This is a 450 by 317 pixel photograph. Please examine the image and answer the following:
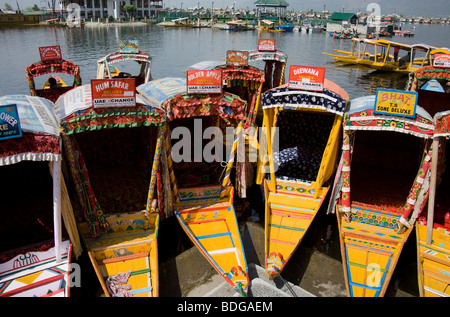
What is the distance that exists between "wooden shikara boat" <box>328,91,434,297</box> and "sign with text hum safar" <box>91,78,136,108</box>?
484 centimetres

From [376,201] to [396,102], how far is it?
276 cm

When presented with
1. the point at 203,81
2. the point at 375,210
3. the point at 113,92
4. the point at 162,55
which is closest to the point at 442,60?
the point at 375,210

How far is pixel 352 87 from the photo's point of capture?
28.1m

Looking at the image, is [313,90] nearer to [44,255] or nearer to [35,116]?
[35,116]

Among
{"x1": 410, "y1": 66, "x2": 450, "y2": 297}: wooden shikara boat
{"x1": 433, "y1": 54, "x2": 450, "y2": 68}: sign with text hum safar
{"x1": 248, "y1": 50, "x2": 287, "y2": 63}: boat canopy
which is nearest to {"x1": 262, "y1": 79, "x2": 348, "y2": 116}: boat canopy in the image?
{"x1": 410, "y1": 66, "x2": 450, "y2": 297}: wooden shikara boat

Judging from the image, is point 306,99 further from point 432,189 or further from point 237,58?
point 237,58

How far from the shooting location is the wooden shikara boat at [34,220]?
5984 mm

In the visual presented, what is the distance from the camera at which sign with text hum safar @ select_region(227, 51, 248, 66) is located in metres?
13.9

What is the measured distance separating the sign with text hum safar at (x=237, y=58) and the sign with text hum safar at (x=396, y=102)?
740cm

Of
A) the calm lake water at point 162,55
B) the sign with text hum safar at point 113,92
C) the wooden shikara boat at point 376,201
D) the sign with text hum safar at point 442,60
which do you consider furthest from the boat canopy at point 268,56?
the calm lake water at point 162,55

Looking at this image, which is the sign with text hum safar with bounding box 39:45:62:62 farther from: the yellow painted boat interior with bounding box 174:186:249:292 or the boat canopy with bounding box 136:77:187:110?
the yellow painted boat interior with bounding box 174:186:249:292

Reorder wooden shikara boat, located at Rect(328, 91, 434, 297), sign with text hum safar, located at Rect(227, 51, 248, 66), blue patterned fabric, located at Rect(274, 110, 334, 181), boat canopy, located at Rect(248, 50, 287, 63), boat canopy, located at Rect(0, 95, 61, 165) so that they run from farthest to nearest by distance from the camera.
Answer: boat canopy, located at Rect(248, 50, 287, 63)
sign with text hum safar, located at Rect(227, 51, 248, 66)
blue patterned fabric, located at Rect(274, 110, 334, 181)
wooden shikara boat, located at Rect(328, 91, 434, 297)
boat canopy, located at Rect(0, 95, 61, 165)

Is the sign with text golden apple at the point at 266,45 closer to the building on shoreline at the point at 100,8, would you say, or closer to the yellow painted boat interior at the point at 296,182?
the yellow painted boat interior at the point at 296,182
